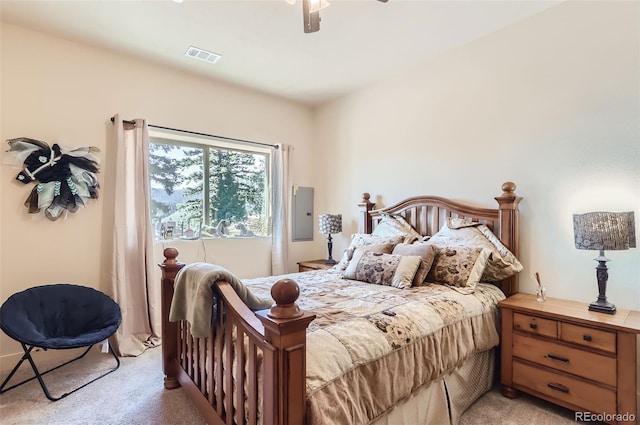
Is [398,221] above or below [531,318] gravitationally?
above

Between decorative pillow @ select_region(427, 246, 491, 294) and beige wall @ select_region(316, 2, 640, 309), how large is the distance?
475 mm

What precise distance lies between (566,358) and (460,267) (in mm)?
801

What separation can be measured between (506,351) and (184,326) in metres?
2.21

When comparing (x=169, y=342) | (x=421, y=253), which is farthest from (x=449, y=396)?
(x=169, y=342)

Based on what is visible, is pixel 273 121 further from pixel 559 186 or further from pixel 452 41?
pixel 559 186

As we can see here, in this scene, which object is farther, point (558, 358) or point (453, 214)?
point (453, 214)

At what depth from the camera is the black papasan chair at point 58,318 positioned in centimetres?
212

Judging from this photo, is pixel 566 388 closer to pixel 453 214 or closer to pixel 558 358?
pixel 558 358

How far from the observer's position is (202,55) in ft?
10.1

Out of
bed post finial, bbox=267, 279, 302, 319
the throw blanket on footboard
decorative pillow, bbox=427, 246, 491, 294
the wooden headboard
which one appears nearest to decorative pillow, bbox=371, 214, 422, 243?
the wooden headboard

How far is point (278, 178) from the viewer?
405 cm

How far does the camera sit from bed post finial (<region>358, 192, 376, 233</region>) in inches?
145

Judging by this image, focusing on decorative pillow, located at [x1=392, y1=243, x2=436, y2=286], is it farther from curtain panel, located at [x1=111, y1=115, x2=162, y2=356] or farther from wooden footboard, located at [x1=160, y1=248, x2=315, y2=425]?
curtain panel, located at [x1=111, y1=115, x2=162, y2=356]

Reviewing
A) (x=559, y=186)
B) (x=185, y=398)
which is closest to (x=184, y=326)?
(x=185, y=398)
